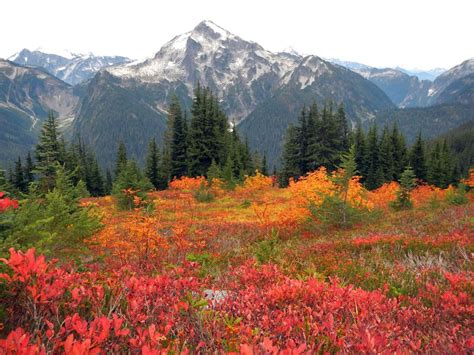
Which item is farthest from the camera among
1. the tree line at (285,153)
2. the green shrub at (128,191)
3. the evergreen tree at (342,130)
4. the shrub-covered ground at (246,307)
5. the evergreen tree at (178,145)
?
the evergreen tree at (342,130)

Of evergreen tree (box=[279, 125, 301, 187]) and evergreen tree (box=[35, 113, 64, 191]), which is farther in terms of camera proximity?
evergreen tree (box=[279, 125, 301, 187])

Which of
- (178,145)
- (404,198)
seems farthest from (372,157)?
(404,198)

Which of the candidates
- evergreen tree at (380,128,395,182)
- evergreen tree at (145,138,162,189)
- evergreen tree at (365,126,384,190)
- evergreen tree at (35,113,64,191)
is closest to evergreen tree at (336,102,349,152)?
evergreen tree at (365,126,384,190)

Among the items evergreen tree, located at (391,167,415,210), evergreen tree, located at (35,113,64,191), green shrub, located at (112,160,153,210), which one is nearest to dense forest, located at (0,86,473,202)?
evergreen tree, located at (35,113,64,191)

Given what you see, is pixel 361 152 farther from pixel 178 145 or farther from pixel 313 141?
pixel 178 145

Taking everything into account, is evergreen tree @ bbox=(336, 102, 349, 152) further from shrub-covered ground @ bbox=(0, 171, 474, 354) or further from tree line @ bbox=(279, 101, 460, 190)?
shrub-covered ground @ bbox=(0, 171, 474, 354)

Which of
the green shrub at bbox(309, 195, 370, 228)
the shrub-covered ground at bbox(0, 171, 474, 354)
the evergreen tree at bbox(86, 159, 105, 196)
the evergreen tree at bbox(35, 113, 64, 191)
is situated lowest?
the evergreen tree at bbox(86, 159, 105, 196)

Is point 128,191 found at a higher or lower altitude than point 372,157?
lower

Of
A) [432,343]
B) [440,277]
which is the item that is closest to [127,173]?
[440,277]

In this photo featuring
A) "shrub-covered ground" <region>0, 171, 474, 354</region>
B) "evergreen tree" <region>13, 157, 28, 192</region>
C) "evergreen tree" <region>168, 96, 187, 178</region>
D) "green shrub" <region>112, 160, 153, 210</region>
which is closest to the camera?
"shrub-covered ground" <region>0, 171, 474, 354</region>

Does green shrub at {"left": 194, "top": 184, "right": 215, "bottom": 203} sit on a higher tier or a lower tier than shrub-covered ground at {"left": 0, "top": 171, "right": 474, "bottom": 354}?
lower

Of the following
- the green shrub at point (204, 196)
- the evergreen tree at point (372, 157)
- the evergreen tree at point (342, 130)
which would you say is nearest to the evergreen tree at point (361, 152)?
the evergreen tree at point (372, 157)

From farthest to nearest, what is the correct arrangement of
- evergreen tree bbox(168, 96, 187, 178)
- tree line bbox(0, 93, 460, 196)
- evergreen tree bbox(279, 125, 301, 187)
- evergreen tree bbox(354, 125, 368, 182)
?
evergreen tree bbox(279, 125, 301, 187) → evergreen tree bbox(354, 125, 368, 182) → evergreen tree bbox(168, 96, 187, 178) → tree line bbox(0, 93, 460, 196)

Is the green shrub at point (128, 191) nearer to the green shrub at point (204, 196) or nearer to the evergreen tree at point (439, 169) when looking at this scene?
the green shrub at point (204, 196)
